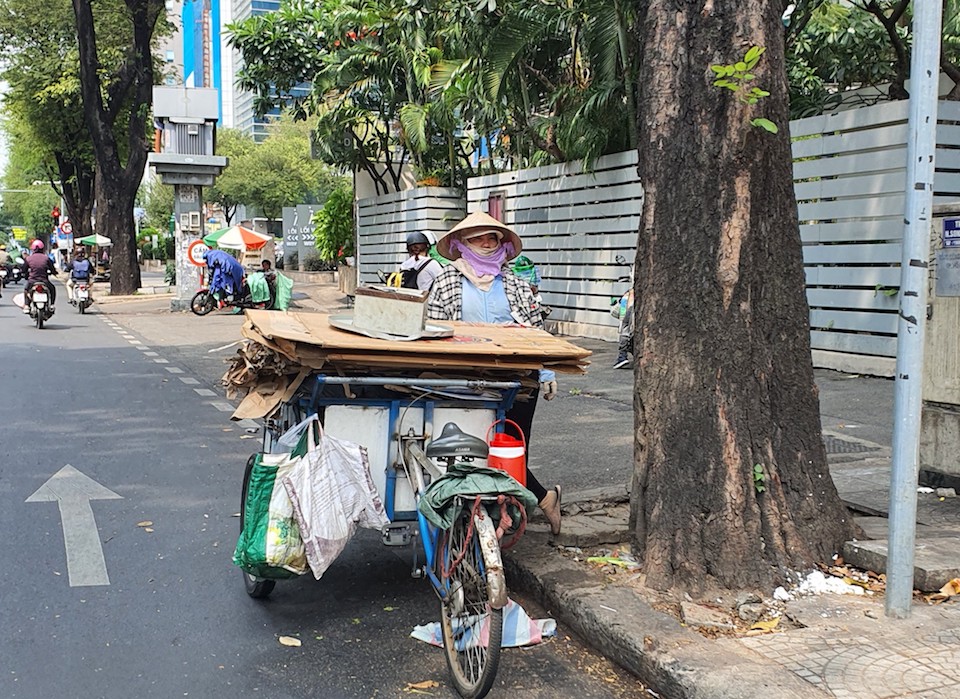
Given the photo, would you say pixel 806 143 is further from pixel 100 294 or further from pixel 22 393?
pixel 100 294

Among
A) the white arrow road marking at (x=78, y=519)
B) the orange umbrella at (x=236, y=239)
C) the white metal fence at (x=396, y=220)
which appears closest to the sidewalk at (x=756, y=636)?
the white arrow road marking at (x=78, y=519)

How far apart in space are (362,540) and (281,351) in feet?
5.77

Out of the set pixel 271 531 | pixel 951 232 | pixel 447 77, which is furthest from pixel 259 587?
pixel 447 77

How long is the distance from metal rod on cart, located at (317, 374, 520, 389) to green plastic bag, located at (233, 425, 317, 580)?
0.36 metres

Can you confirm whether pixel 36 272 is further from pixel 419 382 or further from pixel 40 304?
pixel 419 382

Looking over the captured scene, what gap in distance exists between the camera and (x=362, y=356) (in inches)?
164

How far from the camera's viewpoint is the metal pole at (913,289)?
362 cm

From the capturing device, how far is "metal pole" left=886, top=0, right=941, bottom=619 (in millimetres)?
3625

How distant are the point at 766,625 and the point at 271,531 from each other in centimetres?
200

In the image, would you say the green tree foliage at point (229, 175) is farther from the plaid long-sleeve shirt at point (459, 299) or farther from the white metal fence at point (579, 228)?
the plaid long-sleeve shirt at point (459, 299)

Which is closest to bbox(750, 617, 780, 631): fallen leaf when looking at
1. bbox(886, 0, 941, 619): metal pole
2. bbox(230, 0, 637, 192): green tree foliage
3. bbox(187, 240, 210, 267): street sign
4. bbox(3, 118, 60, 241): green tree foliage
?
bbox(886, 0, 941, 619): metal pole

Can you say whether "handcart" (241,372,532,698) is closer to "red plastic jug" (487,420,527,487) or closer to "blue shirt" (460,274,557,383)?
"red plastic jug" (487,420,527,487)

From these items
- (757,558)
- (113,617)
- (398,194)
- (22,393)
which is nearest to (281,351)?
(113,617)

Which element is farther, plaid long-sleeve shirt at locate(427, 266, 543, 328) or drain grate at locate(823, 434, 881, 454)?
drain grate at locate(823, 434, 881, 454)
